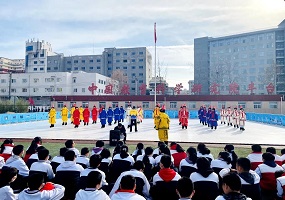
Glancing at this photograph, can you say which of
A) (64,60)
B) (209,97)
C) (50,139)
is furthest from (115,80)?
(50,139)

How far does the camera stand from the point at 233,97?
3509 cm

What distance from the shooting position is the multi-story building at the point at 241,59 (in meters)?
66.6

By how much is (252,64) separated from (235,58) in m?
5.26

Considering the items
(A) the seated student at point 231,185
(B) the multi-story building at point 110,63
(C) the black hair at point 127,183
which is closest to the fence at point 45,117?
(A) the seated student at point 231,185

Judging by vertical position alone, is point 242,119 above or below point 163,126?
below

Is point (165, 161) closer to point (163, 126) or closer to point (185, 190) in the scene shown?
point (185, 190)

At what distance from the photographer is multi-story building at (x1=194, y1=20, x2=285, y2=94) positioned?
219 feet

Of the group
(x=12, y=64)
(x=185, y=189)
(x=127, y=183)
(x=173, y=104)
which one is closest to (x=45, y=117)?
(x=173, y=104)

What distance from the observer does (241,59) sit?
73.3 metres

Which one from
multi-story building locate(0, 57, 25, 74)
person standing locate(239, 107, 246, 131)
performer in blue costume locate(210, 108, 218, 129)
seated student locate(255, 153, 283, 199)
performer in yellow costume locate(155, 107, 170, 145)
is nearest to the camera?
seated student locate(255, 153, 283, 199)

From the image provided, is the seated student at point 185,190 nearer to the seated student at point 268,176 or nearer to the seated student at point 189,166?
the seated student at point 189,166

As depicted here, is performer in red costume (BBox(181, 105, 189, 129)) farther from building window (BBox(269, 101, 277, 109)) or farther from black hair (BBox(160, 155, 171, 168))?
building window (BBox(269, 101, 277, 109))

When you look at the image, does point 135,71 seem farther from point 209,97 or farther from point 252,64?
point 209,97

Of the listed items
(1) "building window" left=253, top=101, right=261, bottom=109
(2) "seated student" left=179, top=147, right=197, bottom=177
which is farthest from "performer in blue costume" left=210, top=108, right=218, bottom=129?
(1) "building window" left=253, top=101, right=261, bottom=109
